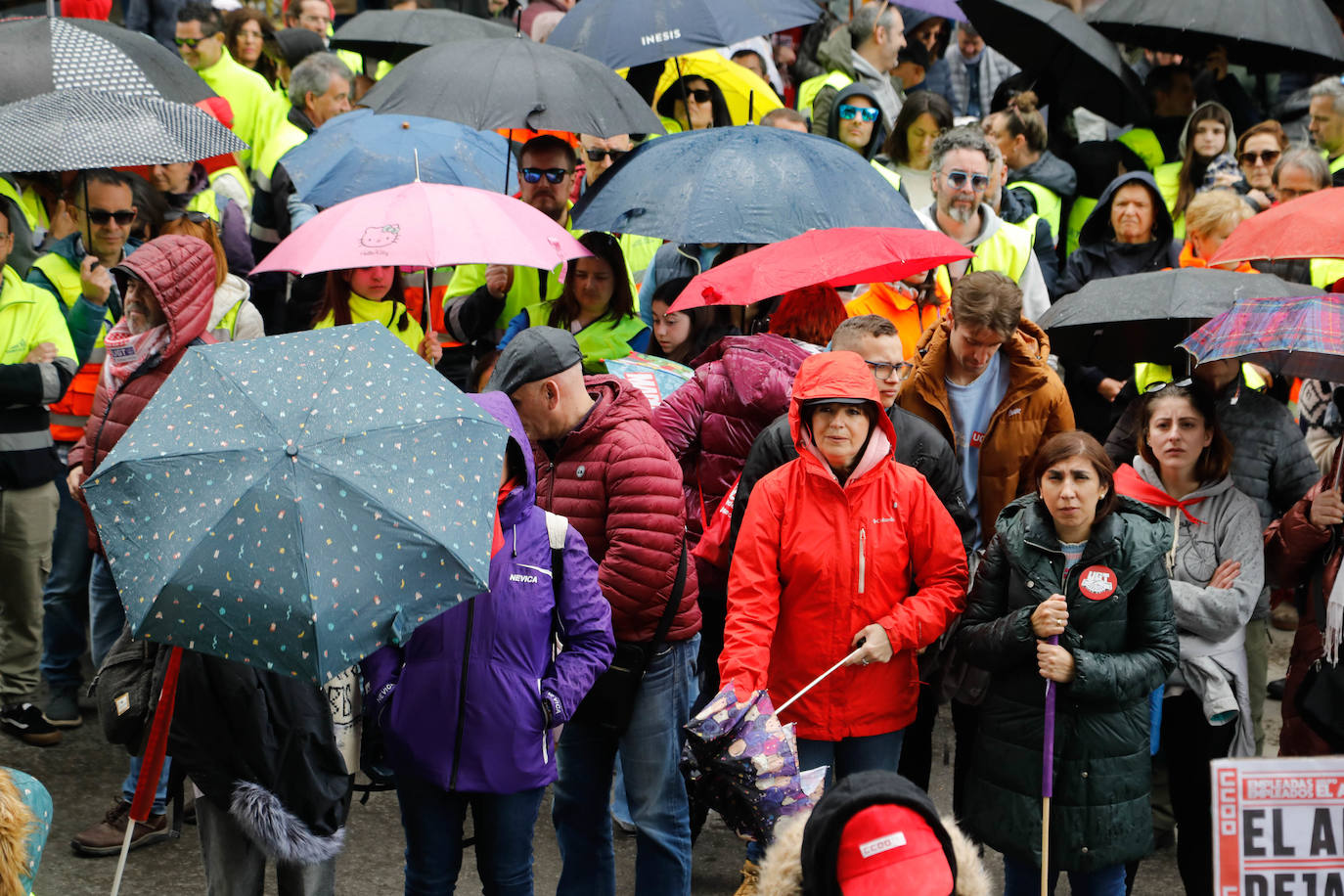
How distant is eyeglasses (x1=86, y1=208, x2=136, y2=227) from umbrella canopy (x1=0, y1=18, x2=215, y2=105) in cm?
62

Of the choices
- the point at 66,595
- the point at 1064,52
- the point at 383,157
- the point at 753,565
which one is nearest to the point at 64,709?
the point at 66,595

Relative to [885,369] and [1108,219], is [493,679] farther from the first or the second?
[1108,219]

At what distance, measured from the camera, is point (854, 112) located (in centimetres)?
882

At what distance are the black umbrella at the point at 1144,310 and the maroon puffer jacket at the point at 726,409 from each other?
1151 mm

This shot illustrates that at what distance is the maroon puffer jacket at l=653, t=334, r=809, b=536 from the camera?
17.7 ft

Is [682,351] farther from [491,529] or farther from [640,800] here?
[491,529]

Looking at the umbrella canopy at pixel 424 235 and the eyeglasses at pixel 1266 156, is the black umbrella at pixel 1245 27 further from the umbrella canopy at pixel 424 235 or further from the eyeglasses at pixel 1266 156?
the umbrella canopy at pixel 424 235

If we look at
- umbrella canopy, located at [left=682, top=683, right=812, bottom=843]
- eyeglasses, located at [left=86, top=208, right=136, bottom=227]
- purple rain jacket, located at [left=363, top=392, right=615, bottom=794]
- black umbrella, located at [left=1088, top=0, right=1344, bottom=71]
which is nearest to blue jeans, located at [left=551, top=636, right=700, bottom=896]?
umbrella canopy, located at [left=682, top=683, right=812, bottom=843]

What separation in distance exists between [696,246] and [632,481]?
2504 mm

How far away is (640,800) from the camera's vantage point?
480 centimetres

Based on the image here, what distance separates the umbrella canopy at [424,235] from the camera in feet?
18.1

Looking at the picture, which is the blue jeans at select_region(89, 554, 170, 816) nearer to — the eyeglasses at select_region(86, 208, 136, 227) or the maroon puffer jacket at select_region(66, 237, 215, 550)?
the maroon puffer jacket at select_region(66, 237, 215, 550)

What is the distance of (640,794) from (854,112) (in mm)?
5205

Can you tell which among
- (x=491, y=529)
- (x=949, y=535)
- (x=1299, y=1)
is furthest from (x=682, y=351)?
(x=1299, y=1)
